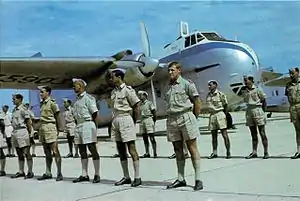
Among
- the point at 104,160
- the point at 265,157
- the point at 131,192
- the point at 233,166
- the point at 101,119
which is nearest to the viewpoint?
the point at 131,192

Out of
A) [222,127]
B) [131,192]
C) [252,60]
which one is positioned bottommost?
[131,192]

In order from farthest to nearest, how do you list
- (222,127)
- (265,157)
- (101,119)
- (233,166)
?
(101,119), (222,127), (265,157), (233,166)

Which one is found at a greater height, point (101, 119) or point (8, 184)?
point (101, 119)

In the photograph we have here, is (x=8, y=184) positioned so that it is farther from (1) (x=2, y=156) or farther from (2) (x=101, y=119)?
(2) (x=101, y=119)

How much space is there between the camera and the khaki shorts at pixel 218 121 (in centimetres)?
962

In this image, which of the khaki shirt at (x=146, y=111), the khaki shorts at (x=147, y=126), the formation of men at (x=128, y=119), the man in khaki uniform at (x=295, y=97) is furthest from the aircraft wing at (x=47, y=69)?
the man in khaki uniform at (x=295, y=97)

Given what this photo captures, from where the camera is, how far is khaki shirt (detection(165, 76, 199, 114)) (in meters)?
5.98

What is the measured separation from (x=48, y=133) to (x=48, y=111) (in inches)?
16.1

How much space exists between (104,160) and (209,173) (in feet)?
12.7

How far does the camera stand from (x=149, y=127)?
10.8 m

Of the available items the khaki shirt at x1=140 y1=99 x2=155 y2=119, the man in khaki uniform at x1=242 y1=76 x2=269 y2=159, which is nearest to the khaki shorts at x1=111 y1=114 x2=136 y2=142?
the man in khaki uniform at x1=242 y1=76 x2=269 y2=159

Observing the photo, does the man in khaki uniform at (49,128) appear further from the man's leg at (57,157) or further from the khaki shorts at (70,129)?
the khaki shorts at (70,129)

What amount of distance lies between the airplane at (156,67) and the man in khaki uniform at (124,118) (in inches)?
383

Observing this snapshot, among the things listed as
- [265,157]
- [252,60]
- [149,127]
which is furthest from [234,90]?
[265,157]
